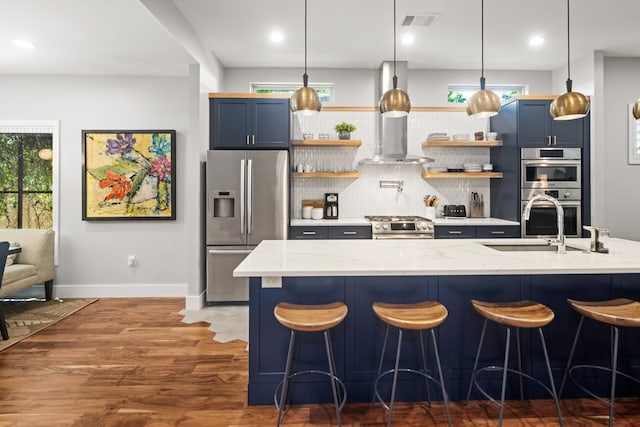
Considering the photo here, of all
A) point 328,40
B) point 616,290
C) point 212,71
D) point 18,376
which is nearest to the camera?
point 616,290

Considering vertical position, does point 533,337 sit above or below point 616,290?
below

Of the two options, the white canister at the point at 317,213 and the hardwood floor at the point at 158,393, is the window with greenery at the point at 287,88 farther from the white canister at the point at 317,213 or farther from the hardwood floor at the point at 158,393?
the hardwood floor at the point at 158,393

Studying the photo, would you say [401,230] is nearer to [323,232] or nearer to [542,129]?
[323,232]

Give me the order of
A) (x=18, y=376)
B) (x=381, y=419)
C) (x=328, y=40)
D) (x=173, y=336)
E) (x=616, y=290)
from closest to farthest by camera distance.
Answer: (x=381, y=419) < (x=616, y=290) < (x=18, y=376) < (x=173, y=336) < (x=328, y=40)

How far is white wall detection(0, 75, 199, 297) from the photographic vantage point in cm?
467

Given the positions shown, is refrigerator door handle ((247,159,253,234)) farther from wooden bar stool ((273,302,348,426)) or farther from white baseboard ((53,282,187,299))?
wooden bar stool ((273,302,348,426))

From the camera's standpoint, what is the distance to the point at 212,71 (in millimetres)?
4520

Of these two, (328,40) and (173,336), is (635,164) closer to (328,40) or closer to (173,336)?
(328,40)

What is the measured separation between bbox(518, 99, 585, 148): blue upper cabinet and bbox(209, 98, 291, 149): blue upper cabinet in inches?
111

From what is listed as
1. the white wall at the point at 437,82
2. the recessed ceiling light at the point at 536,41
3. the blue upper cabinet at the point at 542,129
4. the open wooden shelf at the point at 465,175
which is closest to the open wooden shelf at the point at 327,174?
the open wooden shelf at the point at 465,175

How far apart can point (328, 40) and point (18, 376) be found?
13.6 feet

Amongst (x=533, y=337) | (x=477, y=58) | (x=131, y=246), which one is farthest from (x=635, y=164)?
(x=131, y=246)

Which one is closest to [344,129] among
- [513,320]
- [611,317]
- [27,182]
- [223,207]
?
[223,207]

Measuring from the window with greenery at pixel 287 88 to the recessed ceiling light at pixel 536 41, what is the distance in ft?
7.90
